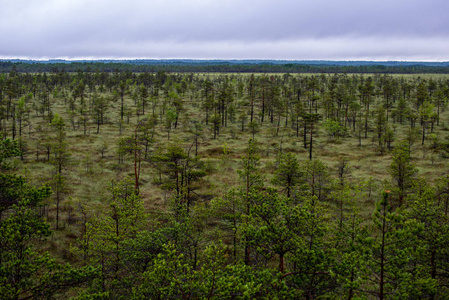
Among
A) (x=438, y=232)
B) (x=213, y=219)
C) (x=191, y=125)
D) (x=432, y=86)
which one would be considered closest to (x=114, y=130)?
(x=191, y=125)

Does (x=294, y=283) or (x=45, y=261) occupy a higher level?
(x=45, y=261)

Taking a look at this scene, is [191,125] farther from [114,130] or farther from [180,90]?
[180,90]

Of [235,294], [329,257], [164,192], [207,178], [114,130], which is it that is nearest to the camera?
[235,294]

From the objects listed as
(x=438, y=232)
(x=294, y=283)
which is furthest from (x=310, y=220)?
(x=438, y=232)

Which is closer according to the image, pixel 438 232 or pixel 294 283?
pixel 294 283

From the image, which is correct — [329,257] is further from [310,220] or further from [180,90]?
[180,90]

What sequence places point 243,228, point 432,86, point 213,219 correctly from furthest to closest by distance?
point 432,86
point 213,219
point 243,228

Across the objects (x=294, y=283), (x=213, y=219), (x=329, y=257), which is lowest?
(x=213, y=219)
